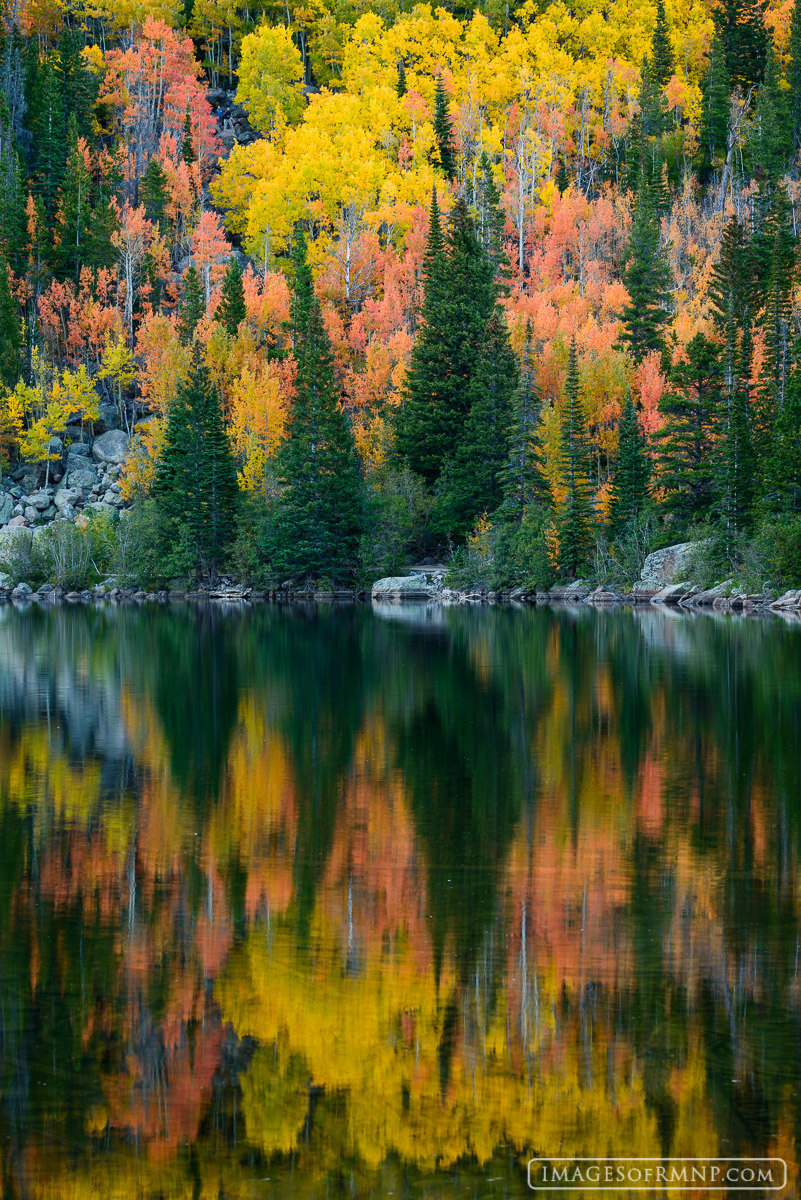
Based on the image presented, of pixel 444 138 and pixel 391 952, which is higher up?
pixel 444 138

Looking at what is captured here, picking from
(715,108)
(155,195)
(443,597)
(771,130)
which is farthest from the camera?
(715,108)

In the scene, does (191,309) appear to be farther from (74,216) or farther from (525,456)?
(525,456)

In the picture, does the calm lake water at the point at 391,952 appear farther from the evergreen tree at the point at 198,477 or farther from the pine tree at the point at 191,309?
the pine tree at the point at 191,309

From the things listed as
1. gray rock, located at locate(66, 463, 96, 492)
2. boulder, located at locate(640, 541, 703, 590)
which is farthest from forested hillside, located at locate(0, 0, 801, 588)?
gray rock, located at locate(66, 463, 96, 492)

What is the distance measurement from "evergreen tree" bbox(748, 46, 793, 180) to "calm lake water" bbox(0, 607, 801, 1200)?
7796 centimetres

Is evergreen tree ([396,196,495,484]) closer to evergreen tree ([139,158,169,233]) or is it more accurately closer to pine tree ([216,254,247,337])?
pine tree ([216,254,247,337])

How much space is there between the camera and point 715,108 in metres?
99.3

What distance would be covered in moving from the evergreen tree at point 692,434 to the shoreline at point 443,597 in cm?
535

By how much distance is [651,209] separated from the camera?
81.3 meters

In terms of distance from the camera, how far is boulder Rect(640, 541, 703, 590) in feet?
190

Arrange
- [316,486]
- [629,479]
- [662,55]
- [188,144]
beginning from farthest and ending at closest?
[662,55] → [188,144] → [316,486] → [629,479]

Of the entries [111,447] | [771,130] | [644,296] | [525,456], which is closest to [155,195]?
[111,447]

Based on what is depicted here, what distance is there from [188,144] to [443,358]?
40.2m

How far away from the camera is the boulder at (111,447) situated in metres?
82.8
